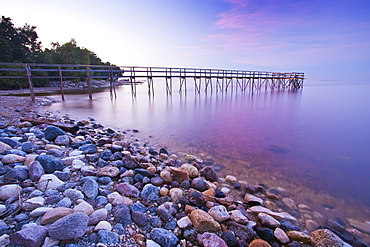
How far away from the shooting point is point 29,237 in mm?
1371

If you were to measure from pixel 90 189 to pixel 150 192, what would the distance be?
694 mm

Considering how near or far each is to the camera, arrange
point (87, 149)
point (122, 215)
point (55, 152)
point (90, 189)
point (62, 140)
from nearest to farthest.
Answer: point (122, 215) < point (90, 189) < point (55, 152) < point (87, 149) < point (62, 140)

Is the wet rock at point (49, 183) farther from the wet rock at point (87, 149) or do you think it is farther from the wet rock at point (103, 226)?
the wet rock at point (87, 149)

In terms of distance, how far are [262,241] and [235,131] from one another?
17.1 ft

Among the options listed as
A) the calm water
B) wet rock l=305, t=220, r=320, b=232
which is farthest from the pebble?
wet rock l=305, t=220, r=320, b=232

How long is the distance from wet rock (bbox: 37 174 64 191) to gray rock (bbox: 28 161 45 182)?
3.4 inches

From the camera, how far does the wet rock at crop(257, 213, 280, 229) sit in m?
2.07

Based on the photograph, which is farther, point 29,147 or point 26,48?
point 26,48

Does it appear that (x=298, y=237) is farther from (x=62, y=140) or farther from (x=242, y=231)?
(x=62, y=140)

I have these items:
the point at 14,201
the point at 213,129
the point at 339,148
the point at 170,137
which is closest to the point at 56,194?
the point at 14,201

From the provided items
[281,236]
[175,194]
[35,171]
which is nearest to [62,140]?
[35,171]

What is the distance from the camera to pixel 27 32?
34438mm

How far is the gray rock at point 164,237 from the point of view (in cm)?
162

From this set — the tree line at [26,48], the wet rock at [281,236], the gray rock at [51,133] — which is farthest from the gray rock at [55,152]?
the tree line at [26,48]
